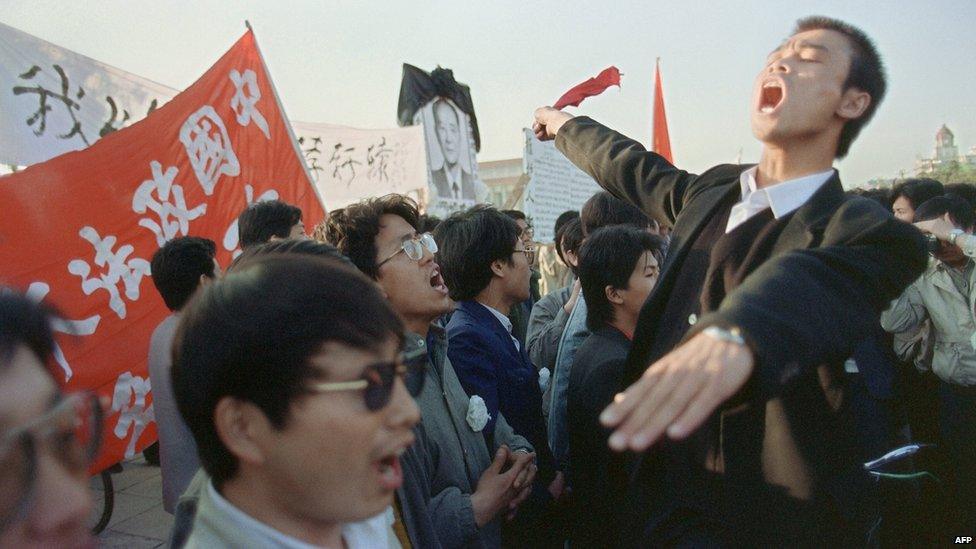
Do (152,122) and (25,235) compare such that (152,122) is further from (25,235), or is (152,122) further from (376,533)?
(376,533)

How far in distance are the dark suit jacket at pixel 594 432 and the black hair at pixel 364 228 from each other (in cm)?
84

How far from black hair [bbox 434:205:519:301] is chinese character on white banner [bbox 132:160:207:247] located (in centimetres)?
162

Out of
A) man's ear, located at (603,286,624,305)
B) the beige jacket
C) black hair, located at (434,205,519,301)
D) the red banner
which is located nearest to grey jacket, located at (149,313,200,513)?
the red banner

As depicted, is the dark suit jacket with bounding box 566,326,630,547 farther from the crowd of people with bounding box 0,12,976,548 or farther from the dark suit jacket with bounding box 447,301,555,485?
the dark suit jacket with bounding box 447,301,555,485

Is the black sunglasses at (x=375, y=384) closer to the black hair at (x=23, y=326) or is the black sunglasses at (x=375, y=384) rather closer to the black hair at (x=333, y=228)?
the black hair at (x=23, y=326)

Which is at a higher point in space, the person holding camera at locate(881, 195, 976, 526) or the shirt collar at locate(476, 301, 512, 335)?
the shirt collar at locate(476, 301, 512, 335)

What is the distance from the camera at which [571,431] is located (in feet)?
8.25

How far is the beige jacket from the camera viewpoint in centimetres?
380

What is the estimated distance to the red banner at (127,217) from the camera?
2982mm

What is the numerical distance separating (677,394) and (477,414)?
120 centimetres

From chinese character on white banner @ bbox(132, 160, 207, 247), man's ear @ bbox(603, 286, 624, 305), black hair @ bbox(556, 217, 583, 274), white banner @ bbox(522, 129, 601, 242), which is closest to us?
man's ear @ bbox(603, 286, 624, 305)

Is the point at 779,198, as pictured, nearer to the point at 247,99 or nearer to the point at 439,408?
the point at 439,408

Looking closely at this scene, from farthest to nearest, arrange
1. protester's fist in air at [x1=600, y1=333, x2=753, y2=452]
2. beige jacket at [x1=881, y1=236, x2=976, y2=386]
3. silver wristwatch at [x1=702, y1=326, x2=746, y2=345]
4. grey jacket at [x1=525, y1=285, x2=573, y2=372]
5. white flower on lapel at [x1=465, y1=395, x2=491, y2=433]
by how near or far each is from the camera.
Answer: beige jacket at [x1=881, y1=236, x2=976, y2=386], grey jacket at [x1=525, y1=285, x2=573, y2=372], white flower on lapel at [x1=465, y1=395, x2=491, y2=433], silver wristwatch at [x1=702, y1=326, x2=746, y2=345], protester's fist in air at [x1=600, y1=333, x2=753, y2=452]

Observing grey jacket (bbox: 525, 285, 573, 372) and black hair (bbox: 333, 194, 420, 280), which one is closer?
black hair (bbox: 333, 194, 420, 280)
